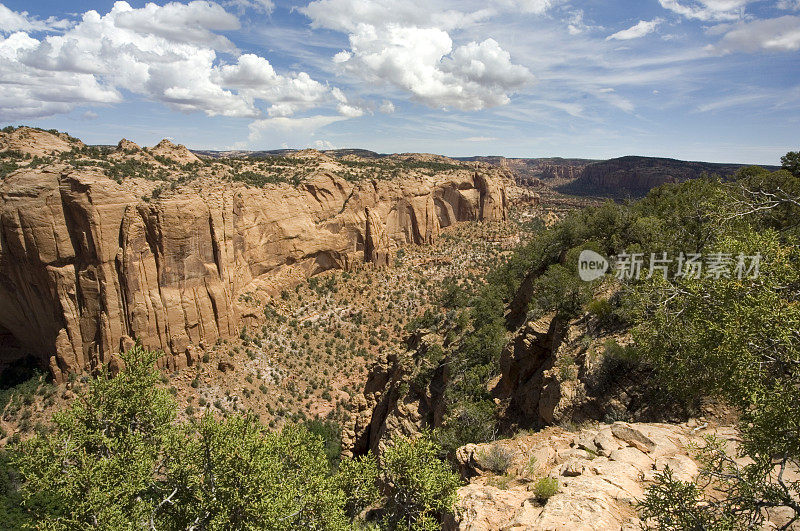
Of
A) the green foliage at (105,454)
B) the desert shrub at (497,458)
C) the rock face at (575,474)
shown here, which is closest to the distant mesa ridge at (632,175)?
the rock face at (575,474)

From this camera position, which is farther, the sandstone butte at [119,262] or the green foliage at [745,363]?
the sandstone butte at [119,262]

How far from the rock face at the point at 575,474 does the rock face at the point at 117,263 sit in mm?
29529

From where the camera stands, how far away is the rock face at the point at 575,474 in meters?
8.85

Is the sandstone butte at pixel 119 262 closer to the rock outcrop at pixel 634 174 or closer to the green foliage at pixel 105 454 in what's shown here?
the green foliage at pixel 105 454

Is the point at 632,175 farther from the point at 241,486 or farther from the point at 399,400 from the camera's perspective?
the point at 241,486

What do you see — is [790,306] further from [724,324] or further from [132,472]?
[132,472]

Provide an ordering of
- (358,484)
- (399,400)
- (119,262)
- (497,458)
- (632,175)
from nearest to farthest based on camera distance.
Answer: (497,458) → (358,484) → (399,400) → (119,262) → (632,175)

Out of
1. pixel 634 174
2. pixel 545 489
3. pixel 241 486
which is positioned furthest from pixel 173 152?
pixel 634 174

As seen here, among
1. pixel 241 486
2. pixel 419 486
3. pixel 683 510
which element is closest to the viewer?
pixel 683 510

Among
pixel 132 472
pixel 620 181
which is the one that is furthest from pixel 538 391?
pixel 620 181

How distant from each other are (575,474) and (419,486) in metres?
4.68

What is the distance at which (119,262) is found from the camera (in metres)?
30.7

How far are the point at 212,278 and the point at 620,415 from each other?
33.2m

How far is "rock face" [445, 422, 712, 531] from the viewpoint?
8.85 m
